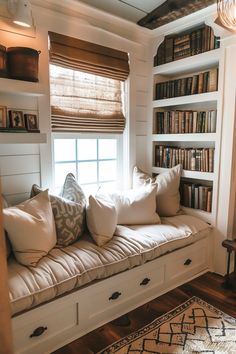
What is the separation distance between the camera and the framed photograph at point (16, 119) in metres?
1.95

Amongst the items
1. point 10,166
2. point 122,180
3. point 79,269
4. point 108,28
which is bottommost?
point 79,269

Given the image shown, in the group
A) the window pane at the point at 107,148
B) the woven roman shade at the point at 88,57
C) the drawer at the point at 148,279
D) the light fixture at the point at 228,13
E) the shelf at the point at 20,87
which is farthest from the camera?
the window pane at the point at 107,148

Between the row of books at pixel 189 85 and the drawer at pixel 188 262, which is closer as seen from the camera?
the drawer at pixel 188 262

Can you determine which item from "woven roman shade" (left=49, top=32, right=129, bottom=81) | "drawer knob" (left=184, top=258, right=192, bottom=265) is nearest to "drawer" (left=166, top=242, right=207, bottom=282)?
"drawer knob" (left=184, top=258, right=192, bottom=265)

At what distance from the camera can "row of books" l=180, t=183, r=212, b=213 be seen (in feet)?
8.42

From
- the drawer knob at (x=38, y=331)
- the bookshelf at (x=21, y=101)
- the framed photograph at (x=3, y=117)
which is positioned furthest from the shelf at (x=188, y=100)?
the drawer knob at (x=38, y=331)

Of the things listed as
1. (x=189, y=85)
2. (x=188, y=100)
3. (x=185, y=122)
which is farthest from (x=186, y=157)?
(x=189, y=85)

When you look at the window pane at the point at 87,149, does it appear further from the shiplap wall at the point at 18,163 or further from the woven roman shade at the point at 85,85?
the shiplap wall at the point at 18,163

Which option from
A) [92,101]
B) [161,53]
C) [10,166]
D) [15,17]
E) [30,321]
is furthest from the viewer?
[161,53]

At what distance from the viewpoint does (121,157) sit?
285 centimetres

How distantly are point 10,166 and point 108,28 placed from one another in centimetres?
160

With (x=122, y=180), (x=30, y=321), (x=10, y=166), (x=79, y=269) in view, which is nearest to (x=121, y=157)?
(x=122, y=180)

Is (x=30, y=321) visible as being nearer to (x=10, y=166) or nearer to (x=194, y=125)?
(x=10, y=166)

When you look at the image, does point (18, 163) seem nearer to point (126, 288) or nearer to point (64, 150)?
point (64, 150)
